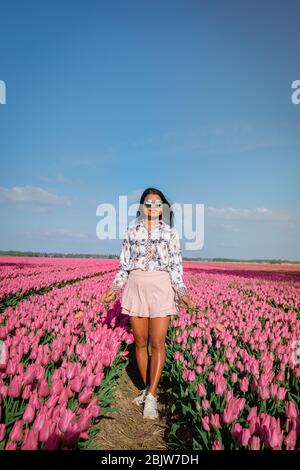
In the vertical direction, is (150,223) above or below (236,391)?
above

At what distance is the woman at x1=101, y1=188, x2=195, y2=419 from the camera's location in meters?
3.31

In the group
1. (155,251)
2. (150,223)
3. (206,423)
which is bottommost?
(206,423)

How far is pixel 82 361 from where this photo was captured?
316cm

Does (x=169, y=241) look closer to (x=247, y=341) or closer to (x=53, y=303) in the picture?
(x=247, y=341)

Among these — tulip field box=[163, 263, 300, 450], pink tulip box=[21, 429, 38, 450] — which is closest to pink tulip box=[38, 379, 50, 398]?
pink tulip box=[21, 429, 38, 450]

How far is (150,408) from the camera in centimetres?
328

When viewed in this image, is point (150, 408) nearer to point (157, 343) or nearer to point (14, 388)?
point (157, 343)

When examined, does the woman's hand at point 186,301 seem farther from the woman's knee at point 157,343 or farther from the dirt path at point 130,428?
the dirt path at point 130,428

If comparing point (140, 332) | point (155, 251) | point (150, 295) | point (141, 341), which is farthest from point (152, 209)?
point (141, 341)

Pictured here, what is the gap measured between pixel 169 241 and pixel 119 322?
252 centimetres

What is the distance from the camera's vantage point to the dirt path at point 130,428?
2.95 meters

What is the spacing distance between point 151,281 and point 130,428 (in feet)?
4.76

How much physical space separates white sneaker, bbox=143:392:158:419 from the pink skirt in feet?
2.69
